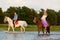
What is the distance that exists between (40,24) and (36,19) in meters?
0.54

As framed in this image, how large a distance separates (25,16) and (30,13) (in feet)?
8.63

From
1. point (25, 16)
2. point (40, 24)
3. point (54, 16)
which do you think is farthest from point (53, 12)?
point (40, 24)

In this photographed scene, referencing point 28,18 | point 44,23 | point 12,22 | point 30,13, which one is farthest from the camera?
point 30,13

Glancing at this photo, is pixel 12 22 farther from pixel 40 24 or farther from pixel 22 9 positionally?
pixel 22 9

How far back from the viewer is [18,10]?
3184 inches

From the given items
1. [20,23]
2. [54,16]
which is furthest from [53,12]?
[20,23]

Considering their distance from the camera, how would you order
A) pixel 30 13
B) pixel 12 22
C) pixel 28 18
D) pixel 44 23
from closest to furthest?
pixel 44 23
pixel 12 22
pixel 28 18
pixel 30 13

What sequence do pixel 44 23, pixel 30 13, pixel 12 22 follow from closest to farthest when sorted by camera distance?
pixel 44 23, pixel 12 22, pixel 30 13

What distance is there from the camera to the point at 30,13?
78.8m

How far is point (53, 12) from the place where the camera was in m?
78.5

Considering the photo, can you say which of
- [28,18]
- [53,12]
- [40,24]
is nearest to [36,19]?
[40,24]

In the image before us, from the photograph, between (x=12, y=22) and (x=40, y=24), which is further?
(x=12, y=22)

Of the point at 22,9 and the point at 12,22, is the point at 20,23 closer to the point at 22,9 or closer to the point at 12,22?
the point at 12,22

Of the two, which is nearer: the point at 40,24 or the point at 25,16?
the point at 40,24
